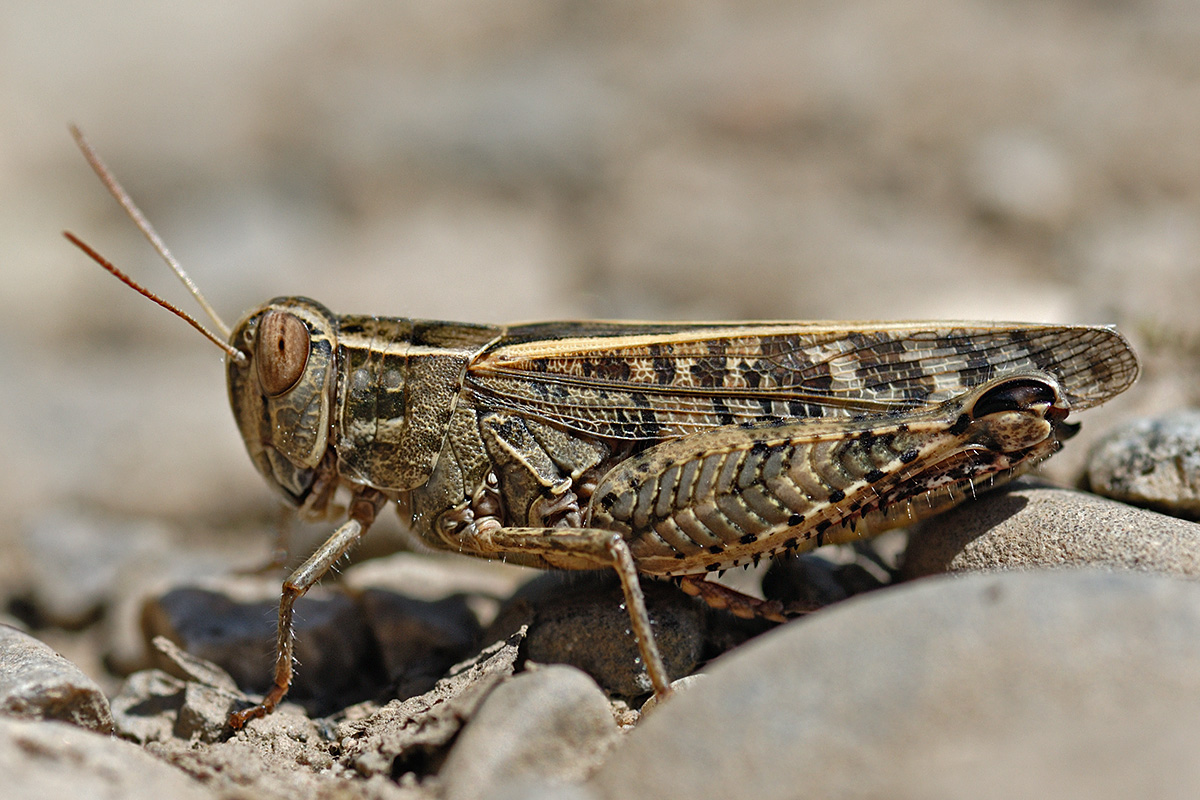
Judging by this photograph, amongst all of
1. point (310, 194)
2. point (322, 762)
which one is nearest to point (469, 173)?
point (310, 194)

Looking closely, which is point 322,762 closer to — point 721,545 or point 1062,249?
point 721,545

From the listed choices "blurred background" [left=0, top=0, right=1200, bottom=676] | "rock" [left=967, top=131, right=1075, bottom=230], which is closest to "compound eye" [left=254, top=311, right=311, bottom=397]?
"blurred background" [left=0, top=0, right=1200, bottom=676]

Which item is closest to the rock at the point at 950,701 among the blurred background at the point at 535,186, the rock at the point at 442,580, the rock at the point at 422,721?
the rock at the point at 422,721

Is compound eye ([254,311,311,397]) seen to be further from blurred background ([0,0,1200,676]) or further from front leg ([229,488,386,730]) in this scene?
blurred background ([0,0,1200,676])

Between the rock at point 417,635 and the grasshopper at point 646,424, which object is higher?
the grasshopper at point 646,424

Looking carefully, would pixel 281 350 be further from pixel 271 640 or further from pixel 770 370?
pixel 770 370

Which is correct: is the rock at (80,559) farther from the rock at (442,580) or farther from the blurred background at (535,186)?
the rock at (442,580)
